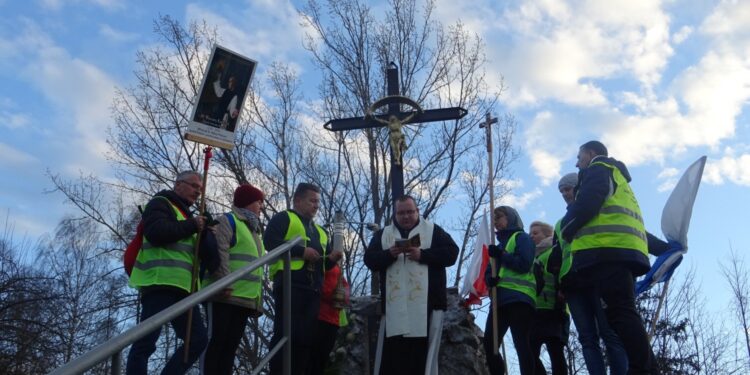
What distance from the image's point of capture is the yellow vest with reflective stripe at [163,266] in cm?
466

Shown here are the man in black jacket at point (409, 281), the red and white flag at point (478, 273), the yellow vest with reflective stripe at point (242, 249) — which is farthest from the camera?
the red and white flag at point (478, 273)

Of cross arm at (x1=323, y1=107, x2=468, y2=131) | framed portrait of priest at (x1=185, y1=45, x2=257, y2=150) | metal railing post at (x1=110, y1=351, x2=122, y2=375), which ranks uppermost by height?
cross arm at (x1=323, y1=107, x2=468, y2=131)

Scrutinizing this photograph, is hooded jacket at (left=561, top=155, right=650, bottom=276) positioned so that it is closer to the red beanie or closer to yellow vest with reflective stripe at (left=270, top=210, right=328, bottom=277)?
yellow vest with reflective stripe at (left=270, top=210, right=328, bottom=277)

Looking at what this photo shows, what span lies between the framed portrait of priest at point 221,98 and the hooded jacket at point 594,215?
2656mm

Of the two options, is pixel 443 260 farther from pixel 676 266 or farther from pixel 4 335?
pixel 4 335

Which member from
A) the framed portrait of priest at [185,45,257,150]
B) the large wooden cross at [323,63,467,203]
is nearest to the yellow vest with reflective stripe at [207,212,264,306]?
the framed portrait of priest at [185,45,257,150]

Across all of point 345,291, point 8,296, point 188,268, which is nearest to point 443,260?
point 345,291

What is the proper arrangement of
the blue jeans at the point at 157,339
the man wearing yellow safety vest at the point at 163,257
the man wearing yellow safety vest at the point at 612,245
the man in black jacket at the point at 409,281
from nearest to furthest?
the blue jeans at the point at 157,339 < the man wearing yellow safety vest at the point at 163,257 < the man wearing yellow safety vest at the point at 612,245 < the man in black jacket at the point at 409,281

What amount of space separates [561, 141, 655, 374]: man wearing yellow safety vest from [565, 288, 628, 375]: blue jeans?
22 centimetres

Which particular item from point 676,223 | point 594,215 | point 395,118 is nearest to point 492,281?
point 594,215

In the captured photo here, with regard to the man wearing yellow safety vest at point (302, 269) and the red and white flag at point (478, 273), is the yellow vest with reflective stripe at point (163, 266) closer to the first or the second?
the man wearing yellow safety vest at point (302, 269)

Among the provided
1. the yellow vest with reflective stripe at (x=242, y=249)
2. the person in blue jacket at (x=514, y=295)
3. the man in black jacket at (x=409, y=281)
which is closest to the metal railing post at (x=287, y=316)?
the yellow vest with reflective stripe at (x=242, y=249)

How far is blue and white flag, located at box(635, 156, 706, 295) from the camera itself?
6359 mm

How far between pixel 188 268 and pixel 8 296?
45.4 ft
